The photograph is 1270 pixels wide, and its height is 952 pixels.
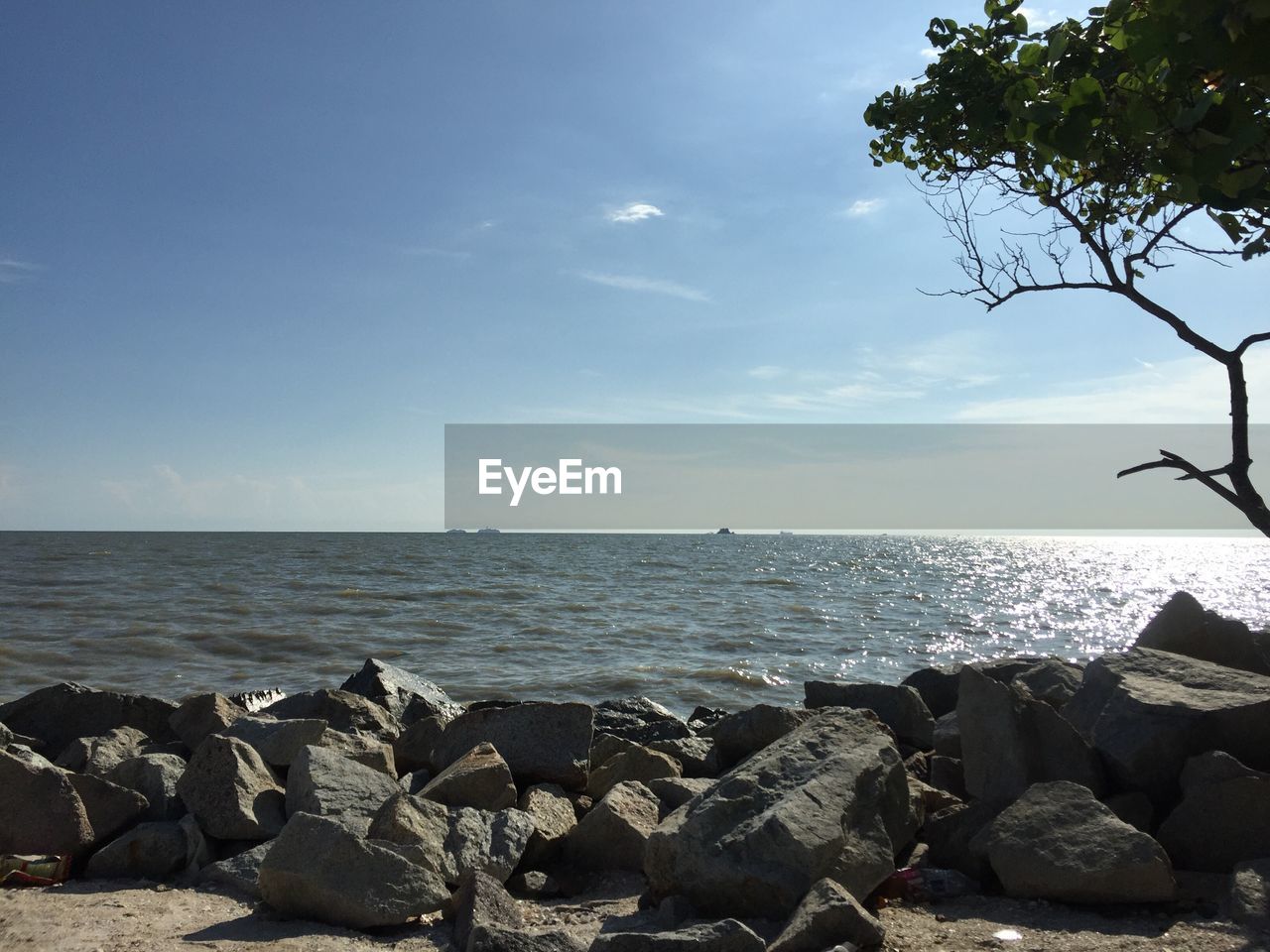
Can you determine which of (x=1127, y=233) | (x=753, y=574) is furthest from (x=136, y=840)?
(x=753, y=574)

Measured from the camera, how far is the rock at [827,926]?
3535mm

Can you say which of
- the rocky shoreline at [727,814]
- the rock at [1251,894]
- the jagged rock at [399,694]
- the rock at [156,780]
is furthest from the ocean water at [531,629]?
the rock at [1251,894]

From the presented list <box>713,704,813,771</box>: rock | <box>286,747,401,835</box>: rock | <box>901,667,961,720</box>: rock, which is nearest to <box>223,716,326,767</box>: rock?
<box>286,747,401,835</box>: rock

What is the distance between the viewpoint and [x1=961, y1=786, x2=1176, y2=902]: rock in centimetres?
404

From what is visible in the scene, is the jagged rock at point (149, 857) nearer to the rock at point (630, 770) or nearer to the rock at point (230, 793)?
the rock at point (230, 793)

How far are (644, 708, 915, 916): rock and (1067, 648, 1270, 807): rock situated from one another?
4.18 ft

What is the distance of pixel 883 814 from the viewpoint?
14.8 feet

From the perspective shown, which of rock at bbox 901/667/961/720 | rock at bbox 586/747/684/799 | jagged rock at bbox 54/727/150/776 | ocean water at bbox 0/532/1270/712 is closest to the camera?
rock at bbox 586/747/684/799

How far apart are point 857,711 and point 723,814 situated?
45.0 inches

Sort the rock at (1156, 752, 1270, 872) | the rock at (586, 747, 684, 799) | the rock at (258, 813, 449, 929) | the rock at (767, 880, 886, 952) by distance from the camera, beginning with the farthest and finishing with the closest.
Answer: the rock at (586, 747, 684, 799)
the rock at (1156, 752, 1270, 872)
the rock at (258, 813, 449, 929)
the rock at (767, 880, 886, 952)

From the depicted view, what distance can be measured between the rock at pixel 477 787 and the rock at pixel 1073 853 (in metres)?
2.65

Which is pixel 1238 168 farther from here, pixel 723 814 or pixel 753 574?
pixel 753 574

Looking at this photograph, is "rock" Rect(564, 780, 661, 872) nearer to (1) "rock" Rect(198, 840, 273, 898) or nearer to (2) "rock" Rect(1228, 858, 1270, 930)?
(1) "rock" Rect(198, 840, 273, 898)

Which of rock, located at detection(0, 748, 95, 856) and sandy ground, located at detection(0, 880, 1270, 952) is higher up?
rock, located at detection(0, 748, 95, 856)
